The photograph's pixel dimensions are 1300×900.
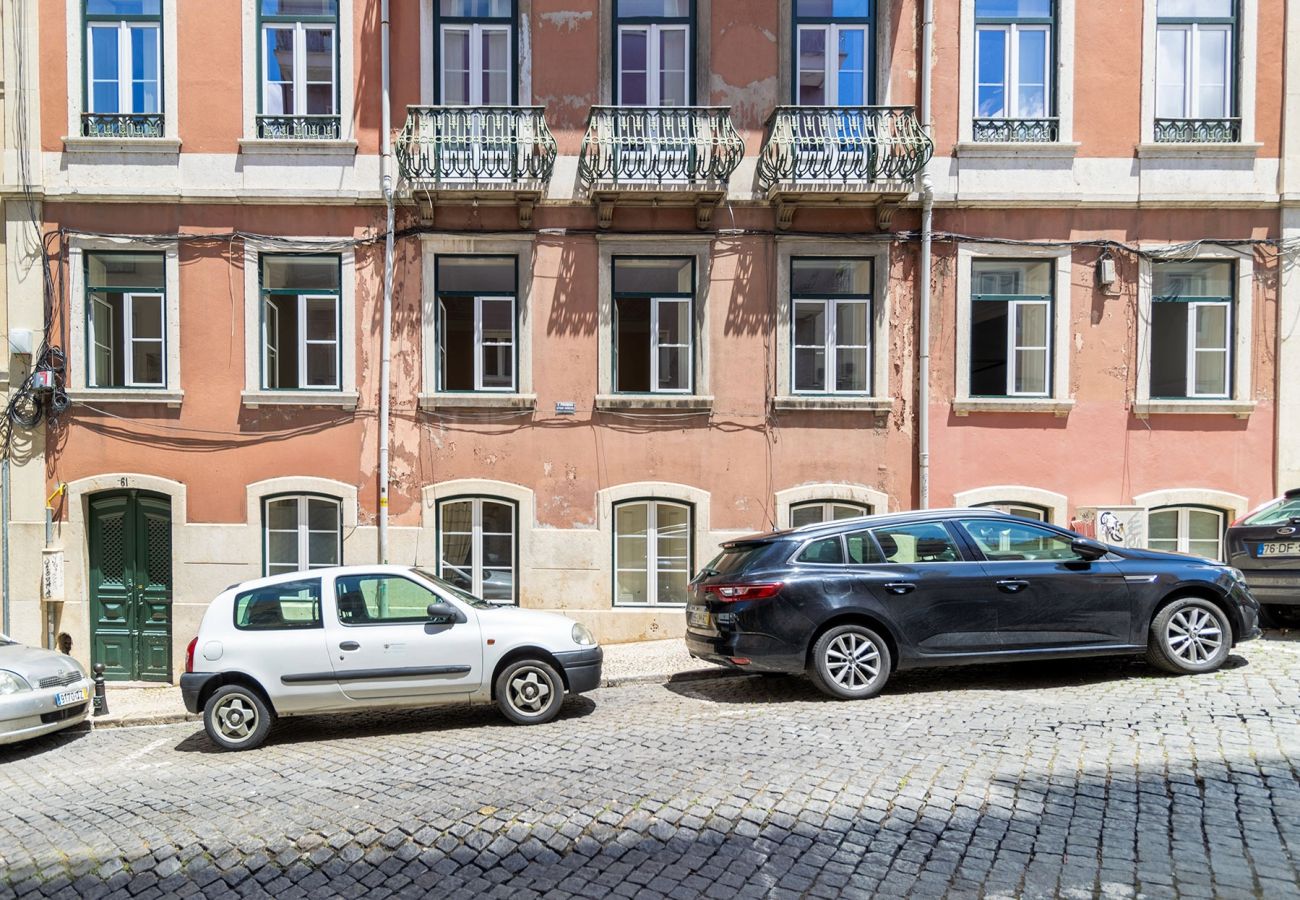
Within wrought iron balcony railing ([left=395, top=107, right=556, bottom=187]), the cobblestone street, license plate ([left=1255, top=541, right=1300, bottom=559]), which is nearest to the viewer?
the cobblestone street

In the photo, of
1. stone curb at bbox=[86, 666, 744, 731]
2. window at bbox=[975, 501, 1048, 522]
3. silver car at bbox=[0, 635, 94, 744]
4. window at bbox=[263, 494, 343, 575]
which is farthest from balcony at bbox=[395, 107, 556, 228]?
window at bbox=[975, 501, 1048, 522]

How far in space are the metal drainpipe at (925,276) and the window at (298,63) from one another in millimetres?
8237

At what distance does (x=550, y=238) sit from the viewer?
12.0 m

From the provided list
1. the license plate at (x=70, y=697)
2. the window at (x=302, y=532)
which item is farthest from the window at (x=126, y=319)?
the license plate at (x=70, y=697)

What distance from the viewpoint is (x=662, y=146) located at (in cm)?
1162

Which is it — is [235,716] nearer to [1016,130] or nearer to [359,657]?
[359,657]

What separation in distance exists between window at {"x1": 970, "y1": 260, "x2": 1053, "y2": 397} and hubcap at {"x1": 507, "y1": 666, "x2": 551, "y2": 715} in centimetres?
765

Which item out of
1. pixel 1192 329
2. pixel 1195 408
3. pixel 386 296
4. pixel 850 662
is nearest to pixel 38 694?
pixel 386 296

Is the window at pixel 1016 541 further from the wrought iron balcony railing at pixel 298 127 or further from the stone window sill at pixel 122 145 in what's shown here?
the stone window sill at pixel 122 145

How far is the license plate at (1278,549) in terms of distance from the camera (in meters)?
9.67

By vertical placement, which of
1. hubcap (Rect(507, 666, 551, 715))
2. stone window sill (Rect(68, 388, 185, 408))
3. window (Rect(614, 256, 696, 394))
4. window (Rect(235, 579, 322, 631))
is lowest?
hubcap (Rect(507, 666, 551, 715))

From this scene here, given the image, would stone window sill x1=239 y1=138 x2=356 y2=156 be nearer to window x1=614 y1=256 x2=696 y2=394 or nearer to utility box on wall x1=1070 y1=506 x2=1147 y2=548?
window x1=614 y1=256 x2=696 y2=394

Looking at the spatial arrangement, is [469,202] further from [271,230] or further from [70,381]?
[70,381]

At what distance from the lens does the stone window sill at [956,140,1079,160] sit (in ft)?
39.1
